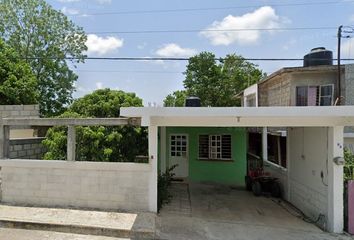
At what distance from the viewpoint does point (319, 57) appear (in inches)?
634

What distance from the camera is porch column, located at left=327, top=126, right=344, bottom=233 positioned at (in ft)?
23.3

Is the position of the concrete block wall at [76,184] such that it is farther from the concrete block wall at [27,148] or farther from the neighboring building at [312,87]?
the neighboring building at [312,87]

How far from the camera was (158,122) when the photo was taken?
7531 millimetres

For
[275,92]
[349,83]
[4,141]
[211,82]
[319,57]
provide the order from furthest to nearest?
[211,82] → [275,92] → [319,57] → [349,83] → [4,141]

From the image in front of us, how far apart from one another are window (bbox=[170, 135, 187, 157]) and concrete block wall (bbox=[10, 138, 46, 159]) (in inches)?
197

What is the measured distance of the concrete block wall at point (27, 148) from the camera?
9.06 meters

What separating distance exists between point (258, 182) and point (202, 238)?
5.14 meters

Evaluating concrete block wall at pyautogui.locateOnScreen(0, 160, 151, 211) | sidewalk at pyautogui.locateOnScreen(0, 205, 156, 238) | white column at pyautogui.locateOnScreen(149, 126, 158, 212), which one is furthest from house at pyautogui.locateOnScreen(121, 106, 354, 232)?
sidewalk at pyautogui.locateOnScreen(0, 205, 156, 238)

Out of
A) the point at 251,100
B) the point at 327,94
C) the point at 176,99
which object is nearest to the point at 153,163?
the point at 327,94

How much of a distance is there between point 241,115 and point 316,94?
385 inches

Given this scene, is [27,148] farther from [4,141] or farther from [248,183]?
[248,183]

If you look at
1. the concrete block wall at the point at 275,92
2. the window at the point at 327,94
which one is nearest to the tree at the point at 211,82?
the concrete block wall at the point at 275,92

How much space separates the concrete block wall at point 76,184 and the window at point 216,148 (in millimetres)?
5653

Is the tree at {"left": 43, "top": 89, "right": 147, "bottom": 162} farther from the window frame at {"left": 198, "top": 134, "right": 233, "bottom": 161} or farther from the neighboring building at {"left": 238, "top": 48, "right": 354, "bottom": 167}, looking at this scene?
the neighboring building at {"left": 238, "top": 48, "right": 354, "bottom": 167}
